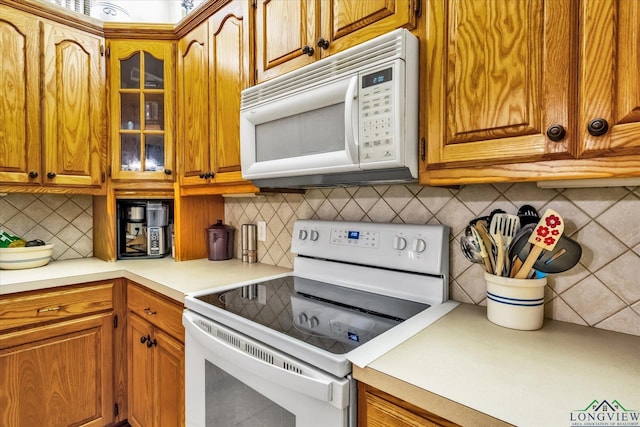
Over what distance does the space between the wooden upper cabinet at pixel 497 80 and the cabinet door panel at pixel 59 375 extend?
1.75 metres

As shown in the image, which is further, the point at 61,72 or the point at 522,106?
the point at 61,72

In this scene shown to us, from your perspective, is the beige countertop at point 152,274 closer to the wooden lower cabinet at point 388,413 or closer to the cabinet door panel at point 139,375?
the cabinet door panel at point 139,375

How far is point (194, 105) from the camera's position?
70.4 inches

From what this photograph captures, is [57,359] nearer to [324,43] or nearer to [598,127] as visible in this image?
[324,43]

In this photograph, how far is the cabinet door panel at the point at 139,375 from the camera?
5.04 ft

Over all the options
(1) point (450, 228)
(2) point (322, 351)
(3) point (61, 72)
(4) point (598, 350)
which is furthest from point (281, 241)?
(3) point (61, 72)

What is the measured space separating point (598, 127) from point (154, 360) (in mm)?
1731

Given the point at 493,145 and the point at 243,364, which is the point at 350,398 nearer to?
the point at 243,364

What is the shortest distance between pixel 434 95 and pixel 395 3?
318mm

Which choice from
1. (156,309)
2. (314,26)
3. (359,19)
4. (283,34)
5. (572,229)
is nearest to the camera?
(572,229)

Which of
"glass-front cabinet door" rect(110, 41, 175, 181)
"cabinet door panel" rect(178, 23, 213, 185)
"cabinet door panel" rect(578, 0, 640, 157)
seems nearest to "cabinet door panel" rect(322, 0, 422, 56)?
"cabinet door panel" rect(578, 0, 640, 157)

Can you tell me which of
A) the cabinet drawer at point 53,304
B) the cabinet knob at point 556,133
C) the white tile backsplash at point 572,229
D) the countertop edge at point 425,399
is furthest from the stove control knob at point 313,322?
the cabinet drawer at point 53,304

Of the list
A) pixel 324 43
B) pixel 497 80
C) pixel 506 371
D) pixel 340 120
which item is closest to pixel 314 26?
pixel 324 43

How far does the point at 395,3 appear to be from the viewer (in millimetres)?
1010
